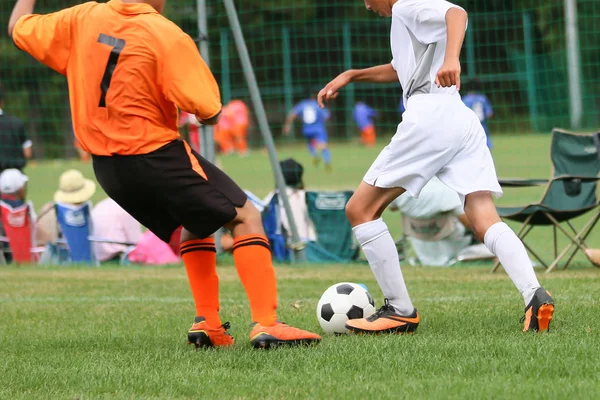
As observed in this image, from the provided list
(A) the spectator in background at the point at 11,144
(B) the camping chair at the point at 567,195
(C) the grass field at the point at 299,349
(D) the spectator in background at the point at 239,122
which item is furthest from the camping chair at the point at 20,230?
(D) the spectator in background at the point at 239,122

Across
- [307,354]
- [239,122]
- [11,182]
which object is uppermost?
[11,182]

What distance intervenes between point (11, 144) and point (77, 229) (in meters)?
1.94

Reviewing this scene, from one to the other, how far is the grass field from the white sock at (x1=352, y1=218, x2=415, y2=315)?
0.68 ft

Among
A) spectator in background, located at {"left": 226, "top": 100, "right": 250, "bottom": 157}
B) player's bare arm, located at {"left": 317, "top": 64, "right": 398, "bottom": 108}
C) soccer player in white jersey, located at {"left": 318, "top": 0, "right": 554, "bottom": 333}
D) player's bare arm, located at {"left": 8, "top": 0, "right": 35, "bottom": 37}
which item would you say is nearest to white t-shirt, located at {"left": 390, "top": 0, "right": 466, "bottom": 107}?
soccer player in white jersey, located at {"left": 318, "top": 0, "right": 554, "bottom": 333}

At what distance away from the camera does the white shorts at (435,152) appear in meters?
A: 5.37

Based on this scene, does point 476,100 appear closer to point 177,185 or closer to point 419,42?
point 419,42

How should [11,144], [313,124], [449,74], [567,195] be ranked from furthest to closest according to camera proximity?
[313,124] < [11,144] < [567,195] < [449,74]

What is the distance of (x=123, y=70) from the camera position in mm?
4855

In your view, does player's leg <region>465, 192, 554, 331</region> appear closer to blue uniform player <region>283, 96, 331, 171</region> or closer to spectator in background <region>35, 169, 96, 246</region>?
spectator in background <region>35, 169, 96, 246</region>

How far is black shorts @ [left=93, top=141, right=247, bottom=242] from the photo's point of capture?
490 centimetres

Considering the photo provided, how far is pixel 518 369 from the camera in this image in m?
4.38

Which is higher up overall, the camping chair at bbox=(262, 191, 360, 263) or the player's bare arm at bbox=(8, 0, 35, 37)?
the player's bare arm at bbox=(8, 0, 35, 37)

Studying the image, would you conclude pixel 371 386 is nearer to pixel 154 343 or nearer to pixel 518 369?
pixel 518 369

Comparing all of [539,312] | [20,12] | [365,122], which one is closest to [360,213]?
[539,312]
